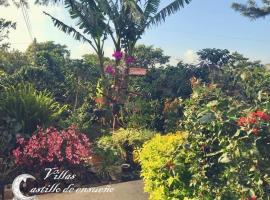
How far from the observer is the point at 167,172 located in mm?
5055

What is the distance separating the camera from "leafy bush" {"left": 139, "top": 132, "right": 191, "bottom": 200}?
488 centimetres

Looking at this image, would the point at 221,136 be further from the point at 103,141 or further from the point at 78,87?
the point at 78,87

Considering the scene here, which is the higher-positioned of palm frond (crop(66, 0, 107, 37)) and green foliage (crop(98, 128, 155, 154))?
palm frond (crop(66, 0, 107, 37))

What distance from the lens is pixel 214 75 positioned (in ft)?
45.0

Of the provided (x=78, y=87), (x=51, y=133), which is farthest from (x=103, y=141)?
(x=78, y=87)

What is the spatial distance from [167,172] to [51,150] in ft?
9.66

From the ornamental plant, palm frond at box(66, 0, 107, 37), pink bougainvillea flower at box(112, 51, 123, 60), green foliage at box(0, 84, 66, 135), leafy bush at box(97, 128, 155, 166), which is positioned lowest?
leafy bush at box(97, 128, 155, 166)

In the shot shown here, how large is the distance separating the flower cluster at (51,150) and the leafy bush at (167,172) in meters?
1.97

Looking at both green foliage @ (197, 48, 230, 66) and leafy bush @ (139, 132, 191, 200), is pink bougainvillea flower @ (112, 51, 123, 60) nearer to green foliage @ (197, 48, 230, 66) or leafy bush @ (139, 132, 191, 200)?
green foliage @ (197, 48, 230, 66)

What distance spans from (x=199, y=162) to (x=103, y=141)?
4.77m

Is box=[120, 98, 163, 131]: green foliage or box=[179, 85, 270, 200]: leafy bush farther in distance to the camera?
box=[120, 98, 163, 131]: green foliage

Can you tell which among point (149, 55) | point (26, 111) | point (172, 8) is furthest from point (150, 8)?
point (149, 55)

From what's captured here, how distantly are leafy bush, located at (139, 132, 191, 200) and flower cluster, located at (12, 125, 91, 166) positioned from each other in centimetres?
197

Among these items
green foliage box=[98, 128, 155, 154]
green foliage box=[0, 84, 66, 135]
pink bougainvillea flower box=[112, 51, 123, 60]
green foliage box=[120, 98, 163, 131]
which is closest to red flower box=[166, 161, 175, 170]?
green foliage box=[98, 128, 155, 154]
